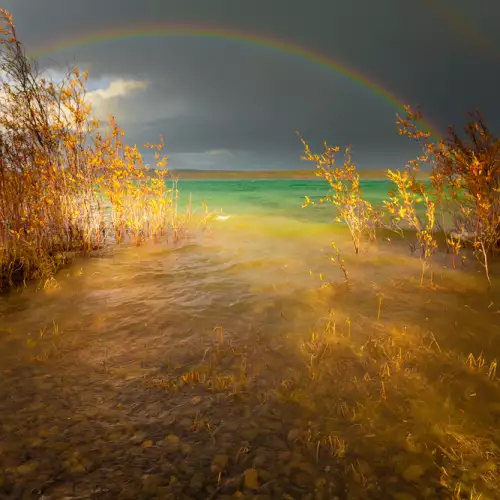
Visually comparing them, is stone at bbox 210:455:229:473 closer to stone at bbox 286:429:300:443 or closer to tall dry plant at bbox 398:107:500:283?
stone at bbox 286:429:300:443

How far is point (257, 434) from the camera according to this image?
3.54 meters

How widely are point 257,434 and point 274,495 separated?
0.69 m

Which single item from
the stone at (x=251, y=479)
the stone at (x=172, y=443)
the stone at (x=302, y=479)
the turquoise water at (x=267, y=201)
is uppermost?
the turquoise water at (x=267, y=201)

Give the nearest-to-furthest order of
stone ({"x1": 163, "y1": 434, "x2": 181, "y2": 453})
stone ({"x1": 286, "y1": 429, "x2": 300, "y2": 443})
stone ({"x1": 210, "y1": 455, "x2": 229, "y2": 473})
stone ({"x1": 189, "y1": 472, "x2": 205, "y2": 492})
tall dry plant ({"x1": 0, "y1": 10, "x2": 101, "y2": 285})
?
stone ({"x1": 189, "y1": 472, "x2": 205, "y2": 492})
stone ({"x1": 210, "y1": 455, "x2": 229, "y2": 473})
stone ({"x1": 163, "y1": 434, "x2": 181, "y2": 453})
stone ({"x1": 286, "y1": 429, "x2": 300, "y2": 443})
tall dry plant ({"x1": 0, "y1": 10, "x2": 101, "y2": 285})

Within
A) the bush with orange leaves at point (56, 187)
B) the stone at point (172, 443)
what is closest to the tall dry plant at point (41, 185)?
the bush with orange leaves at point (56, 187)

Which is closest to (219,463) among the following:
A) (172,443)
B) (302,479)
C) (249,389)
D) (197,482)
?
(197,482)

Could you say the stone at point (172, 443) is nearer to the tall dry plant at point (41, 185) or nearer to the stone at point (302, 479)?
the stone at point (302, 479)

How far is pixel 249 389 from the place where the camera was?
4.33m

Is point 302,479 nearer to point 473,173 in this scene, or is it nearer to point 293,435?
point 293,435

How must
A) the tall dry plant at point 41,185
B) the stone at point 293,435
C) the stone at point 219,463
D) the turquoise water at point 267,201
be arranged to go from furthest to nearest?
the turquoise water at point 267,201 → the tall dry plant at point 41,185 → the stone at point 293,435 → the stone at point 219,463

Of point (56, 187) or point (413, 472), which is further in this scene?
point (56, 187)

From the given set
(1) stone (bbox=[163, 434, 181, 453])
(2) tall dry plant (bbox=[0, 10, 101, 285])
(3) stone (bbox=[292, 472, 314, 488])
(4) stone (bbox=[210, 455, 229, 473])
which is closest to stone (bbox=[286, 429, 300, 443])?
(3) stone (bbox=[292, 472, 314, 488])

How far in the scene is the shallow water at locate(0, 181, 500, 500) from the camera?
119 inches

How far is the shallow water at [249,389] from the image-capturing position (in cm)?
302
